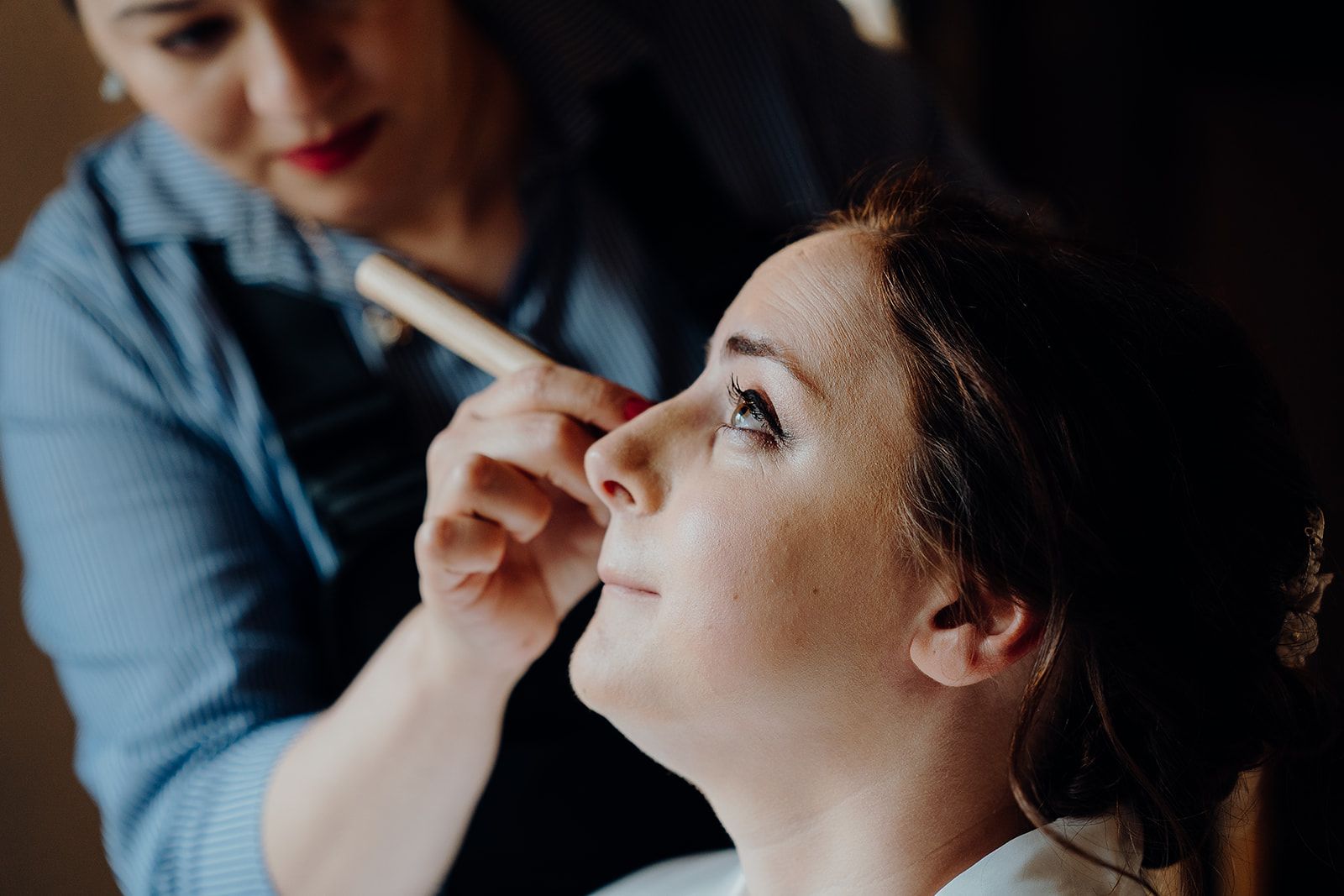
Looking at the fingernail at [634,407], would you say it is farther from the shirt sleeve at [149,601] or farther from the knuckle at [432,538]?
the shirt sleeve at [149,601]

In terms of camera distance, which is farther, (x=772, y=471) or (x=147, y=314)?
(x=147, y=314)

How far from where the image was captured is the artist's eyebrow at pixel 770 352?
0.67 metres

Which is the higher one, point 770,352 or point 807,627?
point 770,352

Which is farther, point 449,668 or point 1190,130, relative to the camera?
point 1190,130

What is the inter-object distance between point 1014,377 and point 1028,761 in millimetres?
214

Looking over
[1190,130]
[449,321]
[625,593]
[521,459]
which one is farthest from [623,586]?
[1190,130]

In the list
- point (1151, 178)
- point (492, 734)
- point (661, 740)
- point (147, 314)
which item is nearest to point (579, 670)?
point (661, 740)

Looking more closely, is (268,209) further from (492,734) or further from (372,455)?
(492,734)

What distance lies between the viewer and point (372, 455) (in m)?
0.92

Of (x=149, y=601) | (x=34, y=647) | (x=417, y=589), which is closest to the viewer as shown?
(x=149, y=601)

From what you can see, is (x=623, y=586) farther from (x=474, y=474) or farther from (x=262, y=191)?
(x=262, y=191)

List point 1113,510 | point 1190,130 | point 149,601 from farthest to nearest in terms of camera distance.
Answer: point 1190,130 → point 149,601 → point 1113,510

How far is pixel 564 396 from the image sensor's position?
0.74 m

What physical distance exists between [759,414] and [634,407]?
10 centimetres
